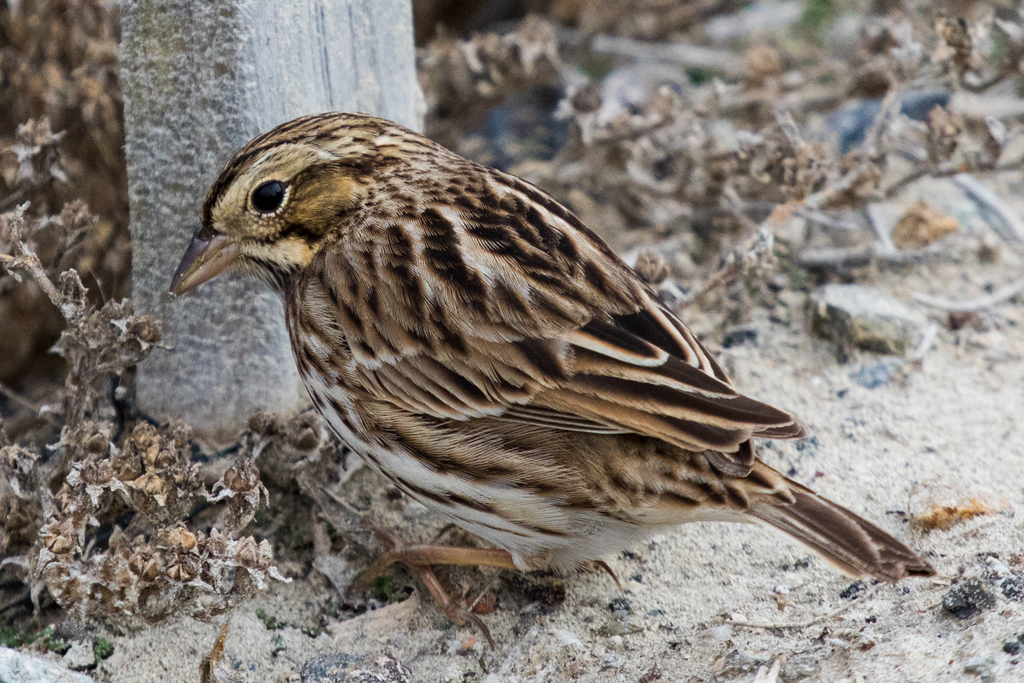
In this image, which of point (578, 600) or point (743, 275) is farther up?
point (743, 275)

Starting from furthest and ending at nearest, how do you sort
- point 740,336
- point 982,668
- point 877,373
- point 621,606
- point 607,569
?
point 740,336 → point 877,373 → point 607,569 → point 621,606 → point 982,668

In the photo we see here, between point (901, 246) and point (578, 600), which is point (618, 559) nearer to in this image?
point (578, 600)

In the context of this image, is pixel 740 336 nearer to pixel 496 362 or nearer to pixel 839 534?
pixel 839 534

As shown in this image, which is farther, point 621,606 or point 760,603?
point 621,606

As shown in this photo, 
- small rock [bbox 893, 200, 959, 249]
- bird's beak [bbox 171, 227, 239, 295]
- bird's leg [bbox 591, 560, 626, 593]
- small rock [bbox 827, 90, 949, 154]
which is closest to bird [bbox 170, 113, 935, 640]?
bird's beak [bbox 171, 227, 239, 295]

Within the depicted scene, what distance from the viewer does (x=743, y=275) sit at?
4.17 meters

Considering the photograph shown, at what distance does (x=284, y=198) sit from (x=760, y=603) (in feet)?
6.38

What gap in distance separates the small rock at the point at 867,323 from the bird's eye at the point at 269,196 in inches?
93.2

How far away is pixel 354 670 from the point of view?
10.1ft

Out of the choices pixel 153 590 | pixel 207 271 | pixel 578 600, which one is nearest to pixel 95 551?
pixel 153 590

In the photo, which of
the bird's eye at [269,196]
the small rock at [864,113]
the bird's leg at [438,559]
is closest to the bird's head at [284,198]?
the bird's eye at [269,196]

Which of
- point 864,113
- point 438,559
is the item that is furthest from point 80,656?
point 864,113

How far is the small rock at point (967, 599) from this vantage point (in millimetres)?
2898

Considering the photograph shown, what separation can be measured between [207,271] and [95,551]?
1008mm
